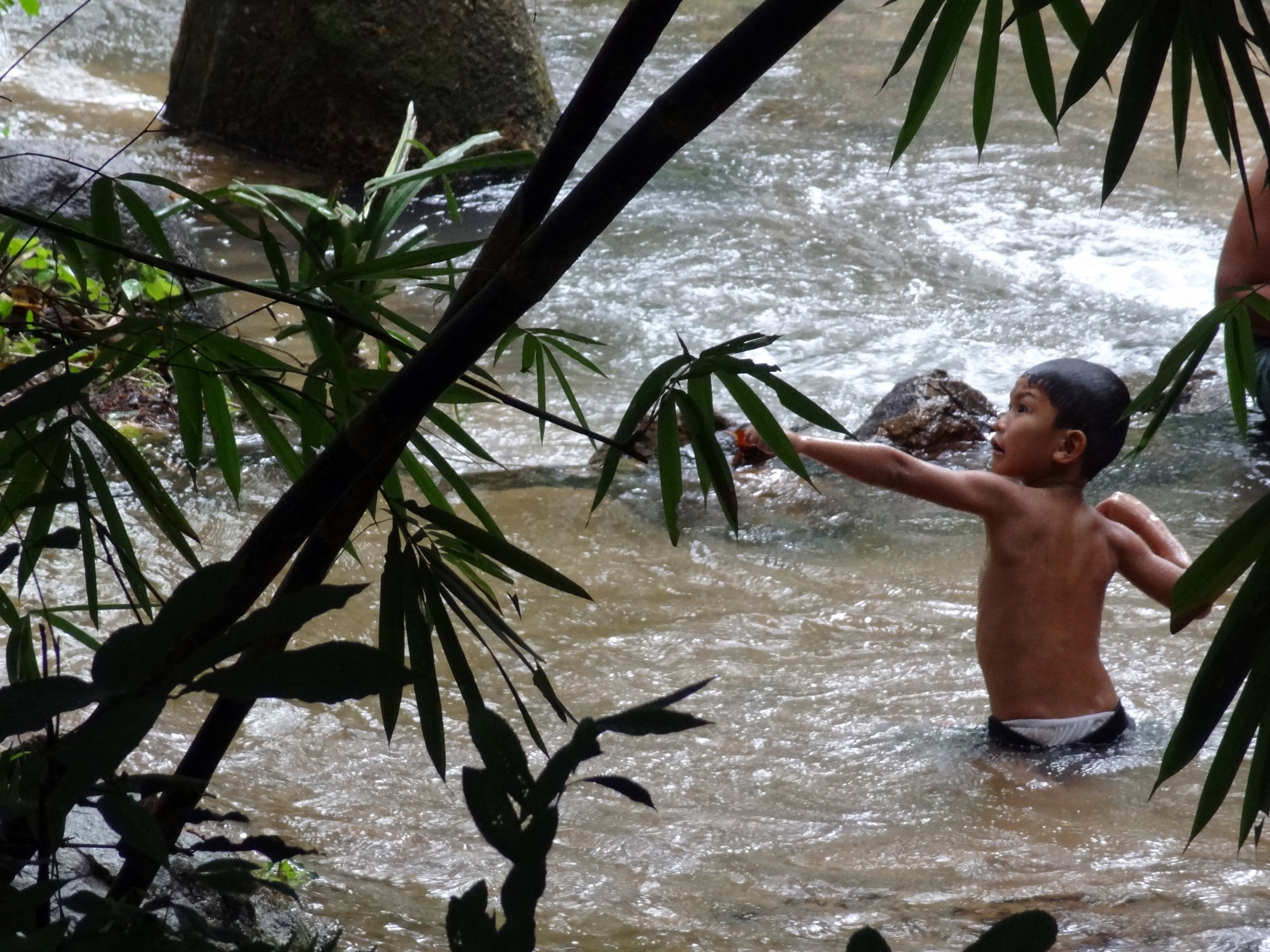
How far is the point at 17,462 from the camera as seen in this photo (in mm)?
1440

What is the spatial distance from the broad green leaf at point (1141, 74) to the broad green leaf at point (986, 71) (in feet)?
0.60

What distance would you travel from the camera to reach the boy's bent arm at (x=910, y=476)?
8.45 feet

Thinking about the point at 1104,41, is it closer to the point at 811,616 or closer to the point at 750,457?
the point at 811,616

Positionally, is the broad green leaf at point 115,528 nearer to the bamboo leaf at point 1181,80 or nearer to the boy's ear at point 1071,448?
the bamboo leaf at point 1181,80

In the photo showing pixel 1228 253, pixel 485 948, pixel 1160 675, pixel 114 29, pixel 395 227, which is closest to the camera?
pixel 485 948

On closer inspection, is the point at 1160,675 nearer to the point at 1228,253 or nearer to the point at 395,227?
the point at 1228,253

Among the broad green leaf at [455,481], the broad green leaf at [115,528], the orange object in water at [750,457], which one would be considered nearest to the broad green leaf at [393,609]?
the broad green leaf at [455,481]

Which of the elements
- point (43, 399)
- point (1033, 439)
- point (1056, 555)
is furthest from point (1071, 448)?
point (43, 399)

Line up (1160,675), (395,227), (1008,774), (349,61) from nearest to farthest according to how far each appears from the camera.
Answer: (1008,774) → (1160,675) → (395,227) → (349,61)

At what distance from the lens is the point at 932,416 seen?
15.1ft

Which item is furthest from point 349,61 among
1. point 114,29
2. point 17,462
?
point 17,462

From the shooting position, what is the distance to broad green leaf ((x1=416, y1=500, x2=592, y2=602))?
1197mm

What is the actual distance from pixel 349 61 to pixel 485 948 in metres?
7.95

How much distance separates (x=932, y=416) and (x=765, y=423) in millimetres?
3403
